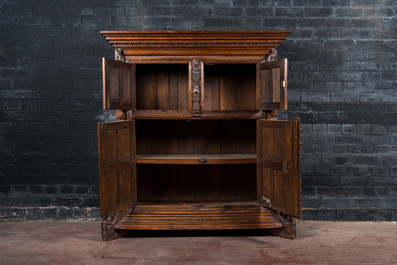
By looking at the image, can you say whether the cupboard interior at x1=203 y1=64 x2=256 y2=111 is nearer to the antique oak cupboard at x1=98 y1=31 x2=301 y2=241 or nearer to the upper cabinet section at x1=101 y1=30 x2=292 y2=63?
the antique oak cupboard at x1=98 y1=31 x2=301 y2=241

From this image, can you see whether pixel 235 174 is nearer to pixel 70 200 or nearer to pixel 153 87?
pixel 153 87

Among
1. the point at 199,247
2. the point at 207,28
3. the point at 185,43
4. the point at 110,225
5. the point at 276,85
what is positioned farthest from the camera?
the point at 207,28

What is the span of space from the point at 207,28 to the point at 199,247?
2.54m

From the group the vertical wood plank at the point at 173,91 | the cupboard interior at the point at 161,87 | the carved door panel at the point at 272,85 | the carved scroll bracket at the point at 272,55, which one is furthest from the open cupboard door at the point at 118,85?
the carved scroll bracket at the point at 272,55

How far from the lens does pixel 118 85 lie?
4.18m

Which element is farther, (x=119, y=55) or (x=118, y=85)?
(x=119, y=55)

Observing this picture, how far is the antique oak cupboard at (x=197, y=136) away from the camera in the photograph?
13.5 feet

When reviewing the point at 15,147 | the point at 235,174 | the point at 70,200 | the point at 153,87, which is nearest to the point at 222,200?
the point at 235,174

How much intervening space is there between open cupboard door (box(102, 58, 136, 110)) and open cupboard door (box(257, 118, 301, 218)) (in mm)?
1365

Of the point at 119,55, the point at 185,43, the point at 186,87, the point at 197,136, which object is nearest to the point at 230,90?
the point at 186,87

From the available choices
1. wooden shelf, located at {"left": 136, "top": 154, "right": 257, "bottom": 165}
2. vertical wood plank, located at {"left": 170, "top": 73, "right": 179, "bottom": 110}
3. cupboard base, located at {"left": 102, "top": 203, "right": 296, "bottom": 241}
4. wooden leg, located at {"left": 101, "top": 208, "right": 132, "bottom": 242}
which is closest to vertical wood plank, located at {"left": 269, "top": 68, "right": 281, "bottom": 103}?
wooden shelf, located at {"left": 136, "top": 154, "right": 257, "bottom": 165}

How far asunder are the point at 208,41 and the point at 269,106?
901mm

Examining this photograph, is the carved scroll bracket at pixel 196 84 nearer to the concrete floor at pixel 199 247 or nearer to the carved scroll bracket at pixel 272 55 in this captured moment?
the carved scroll bracket at pixel 272 55

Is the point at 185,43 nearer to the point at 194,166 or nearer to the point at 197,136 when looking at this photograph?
the point at 197,136
